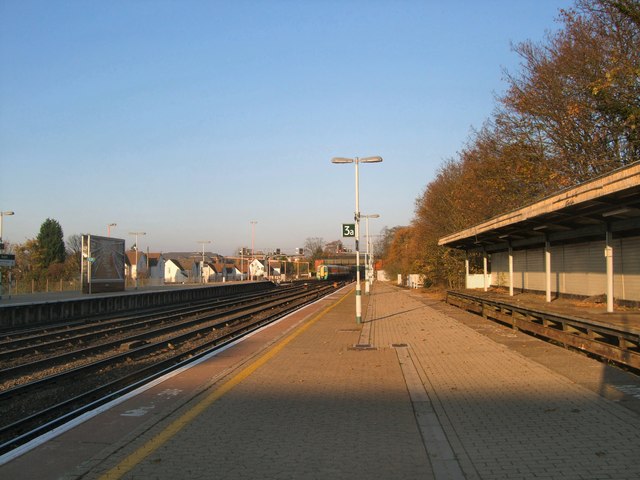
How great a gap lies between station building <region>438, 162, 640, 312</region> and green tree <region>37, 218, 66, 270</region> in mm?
71986

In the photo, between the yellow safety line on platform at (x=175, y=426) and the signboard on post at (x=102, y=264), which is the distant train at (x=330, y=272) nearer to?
the signboard on post at (x=102, y=264)

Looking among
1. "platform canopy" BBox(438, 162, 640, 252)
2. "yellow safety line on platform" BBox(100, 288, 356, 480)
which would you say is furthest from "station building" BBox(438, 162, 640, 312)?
"yellow safety line on platform" BBox(100, 288, 356, 480)

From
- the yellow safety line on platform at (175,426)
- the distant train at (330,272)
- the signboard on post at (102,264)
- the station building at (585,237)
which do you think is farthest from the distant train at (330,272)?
the yellow safety line on platform at (175,426)

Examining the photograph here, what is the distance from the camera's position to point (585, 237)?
15.0 meters

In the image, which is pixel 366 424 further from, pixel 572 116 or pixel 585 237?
pixel 572 116

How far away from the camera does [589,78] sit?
18766 millimetres

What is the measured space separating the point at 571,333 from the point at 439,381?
166 inches

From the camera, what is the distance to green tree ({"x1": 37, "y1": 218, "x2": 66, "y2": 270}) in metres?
77.8

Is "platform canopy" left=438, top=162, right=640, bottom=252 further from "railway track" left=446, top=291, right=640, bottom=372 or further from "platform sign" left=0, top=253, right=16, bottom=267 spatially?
"platform sign" left=0, top=253, right=16, bottom=267

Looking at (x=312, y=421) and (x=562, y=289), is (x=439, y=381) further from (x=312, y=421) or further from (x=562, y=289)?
(x=562, y=289)

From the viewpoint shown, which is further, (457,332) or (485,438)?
(457,332)

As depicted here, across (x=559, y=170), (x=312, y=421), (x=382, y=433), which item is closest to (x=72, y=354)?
(x=312, y=421)

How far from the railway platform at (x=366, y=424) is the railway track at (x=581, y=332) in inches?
11.7

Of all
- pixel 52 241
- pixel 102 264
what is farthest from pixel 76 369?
pixel 52 241
